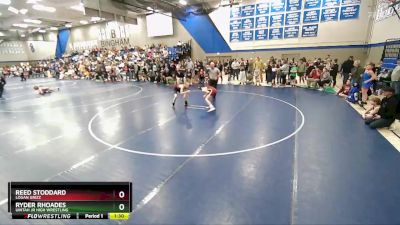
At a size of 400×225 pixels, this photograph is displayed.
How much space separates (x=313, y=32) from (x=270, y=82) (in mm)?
7262

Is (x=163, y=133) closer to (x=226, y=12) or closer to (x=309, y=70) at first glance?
(x=309, y=70)

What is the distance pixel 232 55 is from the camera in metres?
22.8

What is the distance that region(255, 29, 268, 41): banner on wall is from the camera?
67.8 feet

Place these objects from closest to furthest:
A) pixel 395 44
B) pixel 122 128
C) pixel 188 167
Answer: pixel 188 167 < pixel 122 128 < pixel 395 44

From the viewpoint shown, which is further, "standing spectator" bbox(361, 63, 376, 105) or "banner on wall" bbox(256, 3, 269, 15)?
"banner on wall" bbox(256, 3, 269, 15)

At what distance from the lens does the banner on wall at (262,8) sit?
65.7 feet

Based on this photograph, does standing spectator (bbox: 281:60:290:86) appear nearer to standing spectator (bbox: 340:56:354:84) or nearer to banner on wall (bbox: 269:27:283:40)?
standing spectator (bbox: 340:56:354:84)

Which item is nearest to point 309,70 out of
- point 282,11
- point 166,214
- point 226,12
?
point 282,11

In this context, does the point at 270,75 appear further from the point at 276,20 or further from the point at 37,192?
the point at 37,192

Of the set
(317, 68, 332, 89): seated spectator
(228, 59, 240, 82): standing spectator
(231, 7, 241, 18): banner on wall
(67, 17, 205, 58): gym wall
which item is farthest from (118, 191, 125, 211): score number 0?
(67, 17, 205, 58): gym wall

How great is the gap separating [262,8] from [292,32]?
11.2ft

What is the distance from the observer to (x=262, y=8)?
2023 cm

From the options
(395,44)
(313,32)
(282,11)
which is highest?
(282,11)
